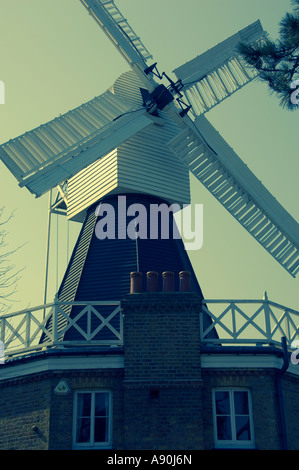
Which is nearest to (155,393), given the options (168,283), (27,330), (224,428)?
(224,428)

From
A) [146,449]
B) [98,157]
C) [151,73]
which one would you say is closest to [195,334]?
[146,449]

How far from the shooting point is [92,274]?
19.8m

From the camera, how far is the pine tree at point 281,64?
558 inches

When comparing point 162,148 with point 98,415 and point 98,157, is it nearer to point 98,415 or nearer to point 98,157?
point 98,157

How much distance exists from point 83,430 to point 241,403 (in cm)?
317

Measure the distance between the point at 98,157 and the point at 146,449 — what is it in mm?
7332

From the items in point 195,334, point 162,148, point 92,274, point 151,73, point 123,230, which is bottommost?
point 195,334

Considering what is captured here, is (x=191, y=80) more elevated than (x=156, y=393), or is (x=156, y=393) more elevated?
(x=191, y=80)

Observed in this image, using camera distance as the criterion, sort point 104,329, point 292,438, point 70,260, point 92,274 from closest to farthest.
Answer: point 292,438 < point 104,329 < point 92,274 < point 70,260

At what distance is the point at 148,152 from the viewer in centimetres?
2147

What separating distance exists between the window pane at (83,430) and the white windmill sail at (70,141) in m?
5.08

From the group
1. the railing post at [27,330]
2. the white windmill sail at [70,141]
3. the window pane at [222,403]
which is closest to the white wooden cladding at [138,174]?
the white windmill sail at [70,141]

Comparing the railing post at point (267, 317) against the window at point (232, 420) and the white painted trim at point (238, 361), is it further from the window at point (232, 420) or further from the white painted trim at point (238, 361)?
the window at point (232, 420)

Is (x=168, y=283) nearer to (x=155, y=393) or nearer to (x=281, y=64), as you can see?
(x=155, y=393)
